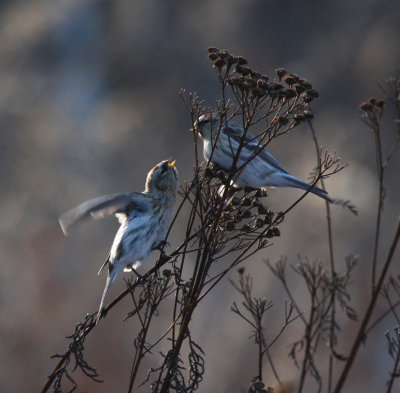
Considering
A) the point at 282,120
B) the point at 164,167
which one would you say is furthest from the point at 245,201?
the point at 164,167

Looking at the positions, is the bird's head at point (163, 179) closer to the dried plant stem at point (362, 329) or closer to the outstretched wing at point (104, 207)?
the outstretched wing at point (104, 207)

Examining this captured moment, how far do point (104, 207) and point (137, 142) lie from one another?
8.94 m

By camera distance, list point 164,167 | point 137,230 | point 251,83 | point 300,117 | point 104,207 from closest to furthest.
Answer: point 251,83 → point 300,117 → point 104,207 → point 137,230 → point 164,167

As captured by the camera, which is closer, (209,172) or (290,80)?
(290,80)

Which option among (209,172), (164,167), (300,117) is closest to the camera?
(300,117)

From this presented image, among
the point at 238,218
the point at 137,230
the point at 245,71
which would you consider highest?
the point at 137,230

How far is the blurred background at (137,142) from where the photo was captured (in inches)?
313

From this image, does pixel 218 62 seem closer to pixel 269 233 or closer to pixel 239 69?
pixel 239 69

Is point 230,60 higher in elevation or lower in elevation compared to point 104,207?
lower

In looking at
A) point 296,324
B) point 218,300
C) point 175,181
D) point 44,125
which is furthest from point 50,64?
point 175,181

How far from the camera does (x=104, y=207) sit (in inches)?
126

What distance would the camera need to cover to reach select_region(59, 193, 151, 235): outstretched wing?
9.35ft

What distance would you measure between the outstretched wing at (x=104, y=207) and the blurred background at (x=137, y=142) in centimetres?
352

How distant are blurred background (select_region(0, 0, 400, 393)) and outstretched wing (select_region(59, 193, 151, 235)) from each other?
3.52 meters
